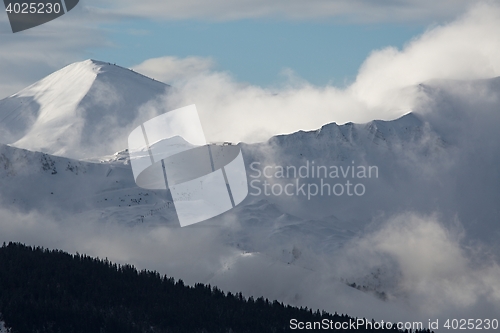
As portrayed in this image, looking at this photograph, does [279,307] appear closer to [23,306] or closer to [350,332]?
[350,332]

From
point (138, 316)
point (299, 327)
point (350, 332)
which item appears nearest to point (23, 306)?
point (138, 316)

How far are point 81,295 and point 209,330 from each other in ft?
86.9

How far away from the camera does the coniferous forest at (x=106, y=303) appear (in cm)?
15650

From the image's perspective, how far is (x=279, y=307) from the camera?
191750 millimetres

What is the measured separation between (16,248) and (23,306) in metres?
39.8

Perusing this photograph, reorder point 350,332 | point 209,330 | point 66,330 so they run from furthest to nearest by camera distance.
→ point 350,332
point 209,330
point 66,330

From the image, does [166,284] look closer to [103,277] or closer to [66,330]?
[103,277]

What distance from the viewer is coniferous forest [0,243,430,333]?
15650 cm

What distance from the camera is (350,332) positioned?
602 ft

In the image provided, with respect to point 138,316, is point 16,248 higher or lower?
higher

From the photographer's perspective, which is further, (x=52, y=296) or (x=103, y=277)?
(x=103, y=277)

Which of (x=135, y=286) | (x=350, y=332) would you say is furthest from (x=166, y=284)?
(x=350, y=332)

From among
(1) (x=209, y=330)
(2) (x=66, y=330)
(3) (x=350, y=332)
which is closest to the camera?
(2) (x=66, y=330)

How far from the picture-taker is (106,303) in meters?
173
